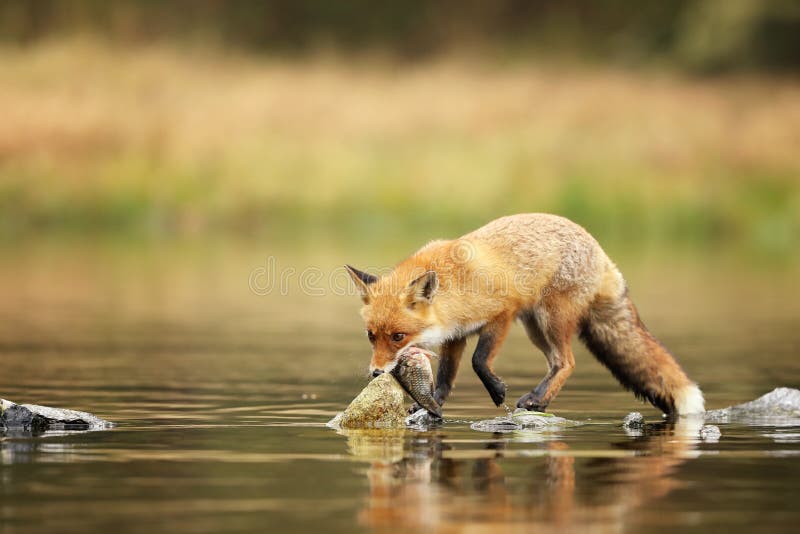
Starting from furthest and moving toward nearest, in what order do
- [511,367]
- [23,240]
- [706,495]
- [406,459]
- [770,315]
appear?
[23,240] < [770,315] < [511,367] < [406,459] < [706,495]

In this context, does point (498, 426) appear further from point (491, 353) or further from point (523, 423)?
point (491, 353)

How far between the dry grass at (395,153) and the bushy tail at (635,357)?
23618mm

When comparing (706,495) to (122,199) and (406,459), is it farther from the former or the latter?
(122,199)

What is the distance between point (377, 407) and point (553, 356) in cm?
173

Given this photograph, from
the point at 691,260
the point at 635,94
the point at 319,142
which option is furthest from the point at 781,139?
the point at 319,142

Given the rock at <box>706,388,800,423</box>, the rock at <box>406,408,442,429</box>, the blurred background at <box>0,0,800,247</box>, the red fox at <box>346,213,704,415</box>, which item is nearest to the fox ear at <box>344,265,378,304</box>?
the red fox at <box>346,213,704,415</box>

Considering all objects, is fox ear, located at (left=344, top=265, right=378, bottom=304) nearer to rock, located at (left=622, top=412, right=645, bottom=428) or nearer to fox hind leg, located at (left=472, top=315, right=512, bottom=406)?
fox hind leg, located at (left=472, top=315, right=512, bottom=406)

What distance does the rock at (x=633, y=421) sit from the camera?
10219 mm

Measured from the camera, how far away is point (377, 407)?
1034 cm

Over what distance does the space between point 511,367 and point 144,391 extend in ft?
13.7

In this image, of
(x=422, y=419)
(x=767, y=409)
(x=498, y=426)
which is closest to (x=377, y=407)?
(x=422, y=419)

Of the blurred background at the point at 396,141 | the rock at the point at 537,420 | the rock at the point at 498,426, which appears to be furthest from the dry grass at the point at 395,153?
the rock at the point at 498,426

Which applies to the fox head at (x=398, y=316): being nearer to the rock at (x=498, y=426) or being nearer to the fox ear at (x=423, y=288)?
the fox ear at (x=423, y=288)

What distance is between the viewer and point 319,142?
3688cm
